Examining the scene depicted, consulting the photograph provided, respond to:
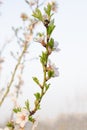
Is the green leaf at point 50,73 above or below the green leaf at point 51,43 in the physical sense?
below

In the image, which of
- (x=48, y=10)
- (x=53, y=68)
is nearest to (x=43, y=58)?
(x=53, y=68)

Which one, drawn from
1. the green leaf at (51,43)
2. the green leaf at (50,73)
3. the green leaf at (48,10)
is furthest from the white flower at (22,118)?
the green leaf at (48,10)

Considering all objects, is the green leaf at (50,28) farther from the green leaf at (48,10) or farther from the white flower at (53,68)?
the white flower at (53,68)

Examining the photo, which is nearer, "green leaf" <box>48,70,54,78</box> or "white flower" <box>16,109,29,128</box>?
"white flower" <box>16,109,29,128</box>

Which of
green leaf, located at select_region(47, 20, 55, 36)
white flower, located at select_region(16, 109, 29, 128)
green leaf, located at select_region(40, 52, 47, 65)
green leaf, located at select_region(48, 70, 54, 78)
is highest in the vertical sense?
green leaf, located at select_region(47, 20, 55, 36)

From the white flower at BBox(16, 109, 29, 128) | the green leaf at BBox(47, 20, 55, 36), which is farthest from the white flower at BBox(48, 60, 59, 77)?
the white flower at BBox(16, 109, 29, 128)

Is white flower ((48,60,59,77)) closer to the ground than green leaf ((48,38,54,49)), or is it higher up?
closer to the ground

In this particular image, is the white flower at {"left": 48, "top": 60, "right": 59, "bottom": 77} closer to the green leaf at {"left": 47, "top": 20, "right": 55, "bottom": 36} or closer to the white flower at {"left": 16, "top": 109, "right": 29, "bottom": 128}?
the green leaf at {"left": 47, "top": 20, "right": 55, "bottom": 36}

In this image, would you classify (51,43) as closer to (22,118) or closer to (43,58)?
(43,58)

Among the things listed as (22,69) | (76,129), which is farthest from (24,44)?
(76,129)
